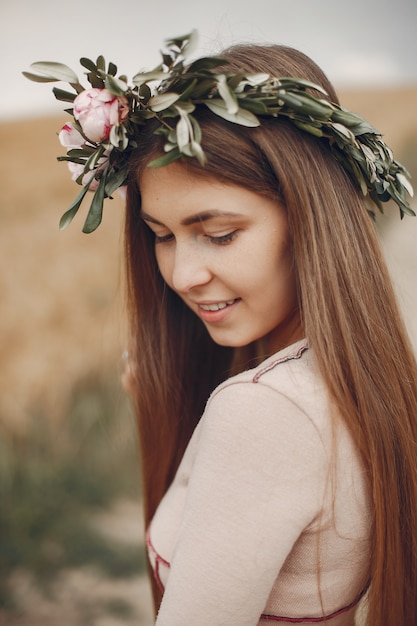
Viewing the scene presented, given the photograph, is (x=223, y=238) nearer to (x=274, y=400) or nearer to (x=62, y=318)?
(x=274, y=400)

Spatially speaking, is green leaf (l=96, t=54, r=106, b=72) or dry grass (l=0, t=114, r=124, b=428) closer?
green leaf (l=96, t=54, r=106, b=72)

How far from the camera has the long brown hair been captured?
1216 millimetres

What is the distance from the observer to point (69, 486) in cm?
394

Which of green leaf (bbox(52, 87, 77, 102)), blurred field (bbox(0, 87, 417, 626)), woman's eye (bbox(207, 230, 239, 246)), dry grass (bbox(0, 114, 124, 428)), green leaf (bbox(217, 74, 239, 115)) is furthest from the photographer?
dry grass (bbox(0, 114, 124, 428))

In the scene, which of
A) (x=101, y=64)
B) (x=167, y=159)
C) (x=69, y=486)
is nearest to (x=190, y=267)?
(x=167, y=159)

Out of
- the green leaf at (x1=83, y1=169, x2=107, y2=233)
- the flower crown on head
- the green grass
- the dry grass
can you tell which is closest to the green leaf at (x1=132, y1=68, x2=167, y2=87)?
the flower crown on head

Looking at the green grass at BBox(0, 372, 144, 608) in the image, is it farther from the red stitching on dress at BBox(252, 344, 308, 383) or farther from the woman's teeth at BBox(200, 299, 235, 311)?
the red stitching on dress at BBox(252, 344, 308, 383)

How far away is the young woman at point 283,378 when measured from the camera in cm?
111

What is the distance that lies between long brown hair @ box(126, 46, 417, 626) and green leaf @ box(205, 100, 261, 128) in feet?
0.14

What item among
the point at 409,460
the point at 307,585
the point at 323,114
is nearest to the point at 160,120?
the point at 323,114

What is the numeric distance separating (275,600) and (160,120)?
39.7 inches

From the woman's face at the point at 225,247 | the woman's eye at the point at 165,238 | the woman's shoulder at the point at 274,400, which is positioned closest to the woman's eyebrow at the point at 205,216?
the woman's face at the point at 225,247

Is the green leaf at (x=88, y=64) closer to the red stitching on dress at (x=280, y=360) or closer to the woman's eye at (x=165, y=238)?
the woman's eye at (x=165, y=238)

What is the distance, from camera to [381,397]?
1.25 metres
